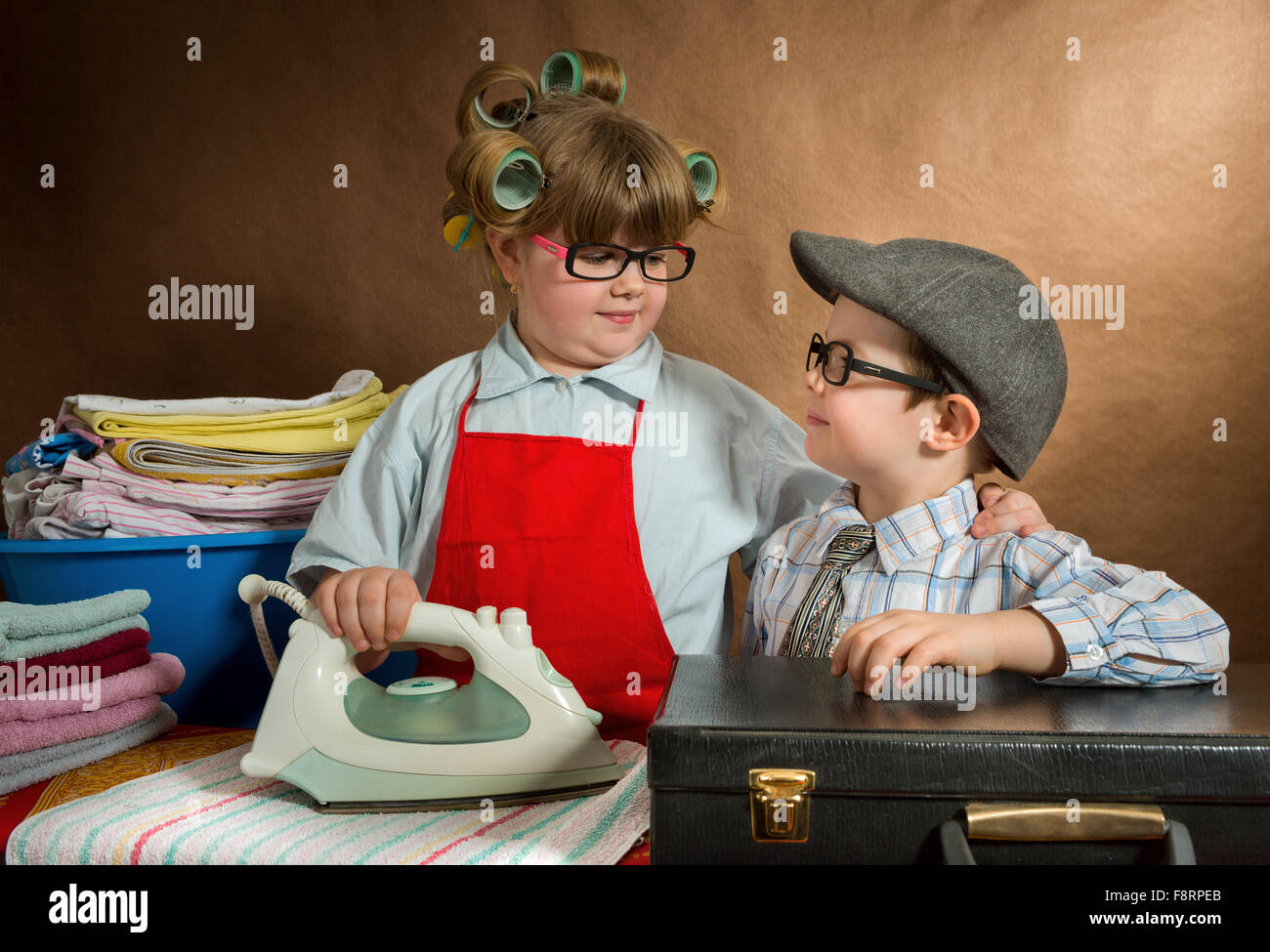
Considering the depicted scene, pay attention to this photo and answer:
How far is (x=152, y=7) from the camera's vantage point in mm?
1902

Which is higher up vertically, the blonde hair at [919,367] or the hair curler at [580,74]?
the hair curler at [580,74]

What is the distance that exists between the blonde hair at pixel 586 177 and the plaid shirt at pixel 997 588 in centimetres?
39

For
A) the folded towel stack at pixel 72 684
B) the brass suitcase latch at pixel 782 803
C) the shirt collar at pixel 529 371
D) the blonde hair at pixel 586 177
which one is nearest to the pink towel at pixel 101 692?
the folded towel stack at pixel 72 684

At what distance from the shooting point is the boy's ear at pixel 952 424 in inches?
42.2

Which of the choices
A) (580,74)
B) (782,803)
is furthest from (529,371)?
(782,803)

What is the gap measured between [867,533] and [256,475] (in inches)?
32.2

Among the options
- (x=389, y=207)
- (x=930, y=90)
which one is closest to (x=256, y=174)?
(x=389, y=207)

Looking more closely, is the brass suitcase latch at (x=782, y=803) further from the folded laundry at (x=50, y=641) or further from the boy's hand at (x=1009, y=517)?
the folded laundry at (x=50, y=641)

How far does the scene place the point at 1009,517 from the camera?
1.10 meters

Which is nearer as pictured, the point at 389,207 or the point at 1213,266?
the point at 1213,266

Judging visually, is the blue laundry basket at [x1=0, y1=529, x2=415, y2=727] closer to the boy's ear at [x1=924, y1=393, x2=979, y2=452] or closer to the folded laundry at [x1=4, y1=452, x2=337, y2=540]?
the folded laundry at [x1=4, y1=452, x2=337, y2=540]

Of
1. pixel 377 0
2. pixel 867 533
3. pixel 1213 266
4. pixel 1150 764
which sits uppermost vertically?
pixel 377 0

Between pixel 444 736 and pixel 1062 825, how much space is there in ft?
1.73
